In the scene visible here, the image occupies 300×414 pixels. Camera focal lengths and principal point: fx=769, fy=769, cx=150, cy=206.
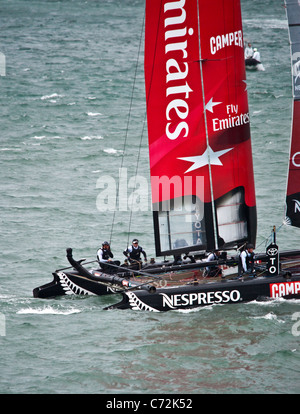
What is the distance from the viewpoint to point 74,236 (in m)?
26.3

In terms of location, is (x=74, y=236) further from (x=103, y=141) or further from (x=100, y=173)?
(x=103, y=141)

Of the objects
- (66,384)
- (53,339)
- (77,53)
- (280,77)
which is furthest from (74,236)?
(77,53)

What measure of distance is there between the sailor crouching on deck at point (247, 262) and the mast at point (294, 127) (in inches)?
57.9

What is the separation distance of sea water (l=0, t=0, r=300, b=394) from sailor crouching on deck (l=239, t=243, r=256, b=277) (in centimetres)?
98

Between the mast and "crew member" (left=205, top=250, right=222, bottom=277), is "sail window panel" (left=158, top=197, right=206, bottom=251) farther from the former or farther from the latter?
the mast

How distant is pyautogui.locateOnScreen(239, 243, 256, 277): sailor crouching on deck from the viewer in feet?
62.8

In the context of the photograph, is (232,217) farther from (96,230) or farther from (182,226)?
(96,230)

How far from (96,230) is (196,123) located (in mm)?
9099

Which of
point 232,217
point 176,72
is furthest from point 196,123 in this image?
point 232,217

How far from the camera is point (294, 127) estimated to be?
1934 centimetres

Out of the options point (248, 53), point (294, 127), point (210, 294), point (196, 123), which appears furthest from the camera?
point (248, 53)

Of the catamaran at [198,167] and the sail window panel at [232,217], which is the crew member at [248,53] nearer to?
the catamaran at [198,167]

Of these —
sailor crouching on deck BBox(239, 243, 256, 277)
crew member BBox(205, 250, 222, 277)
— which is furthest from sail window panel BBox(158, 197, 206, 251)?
sailor crouching on deck BBox(239, 243, 256, 277)
